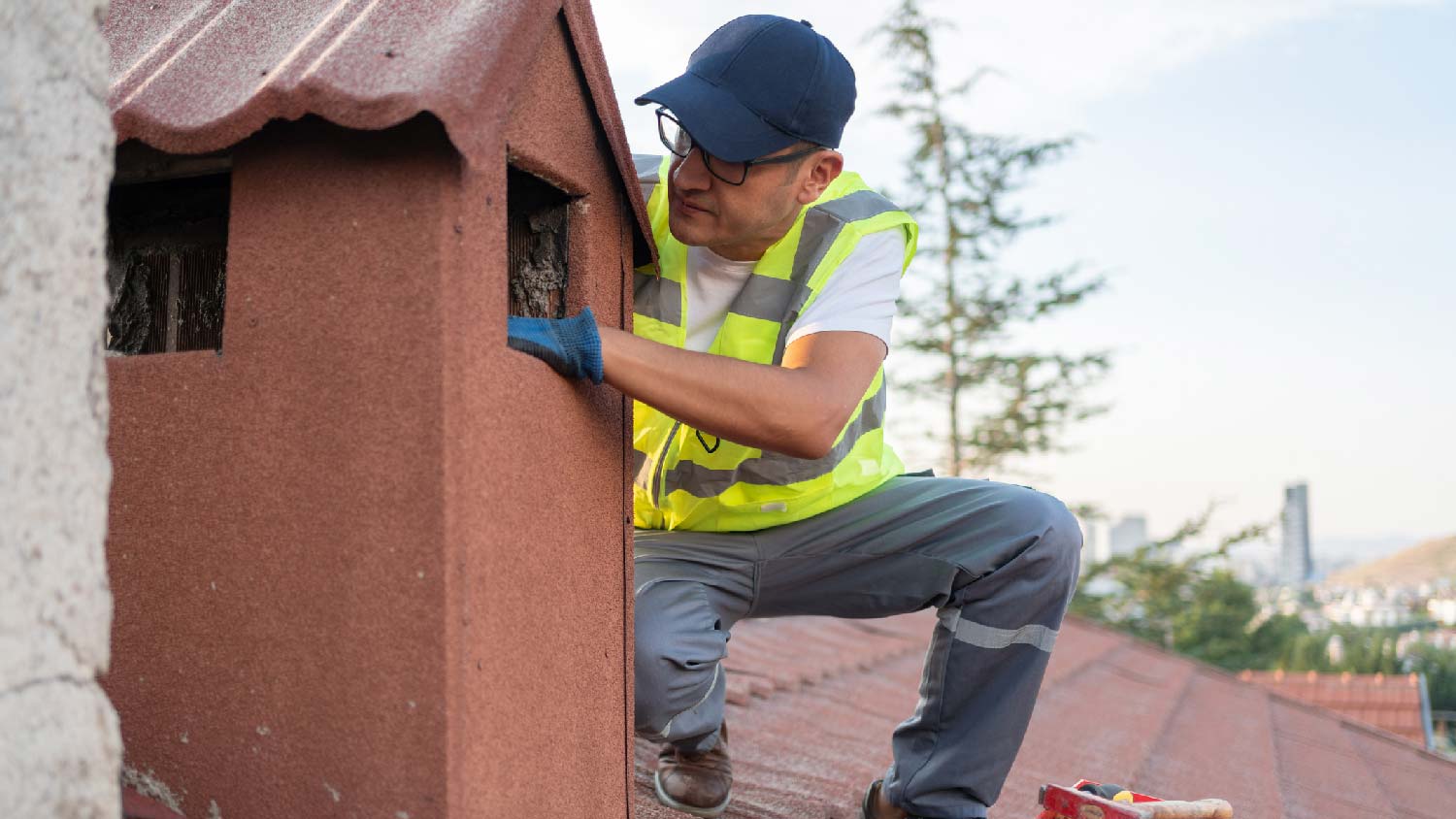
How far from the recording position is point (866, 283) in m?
2.14

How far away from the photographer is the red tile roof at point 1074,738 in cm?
281

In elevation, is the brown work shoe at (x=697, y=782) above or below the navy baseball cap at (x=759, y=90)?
below

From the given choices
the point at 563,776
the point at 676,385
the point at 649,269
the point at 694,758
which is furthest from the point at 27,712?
the point at 694,758

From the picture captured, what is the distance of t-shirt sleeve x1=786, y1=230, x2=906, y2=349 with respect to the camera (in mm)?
2064

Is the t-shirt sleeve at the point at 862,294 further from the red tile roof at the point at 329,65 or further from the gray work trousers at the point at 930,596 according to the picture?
the red tile roof at the point at 329,65

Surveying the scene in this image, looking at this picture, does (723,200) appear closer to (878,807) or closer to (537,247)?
(537,247)

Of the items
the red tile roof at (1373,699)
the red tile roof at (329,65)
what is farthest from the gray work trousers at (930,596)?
the red tile roof at (1373,699)

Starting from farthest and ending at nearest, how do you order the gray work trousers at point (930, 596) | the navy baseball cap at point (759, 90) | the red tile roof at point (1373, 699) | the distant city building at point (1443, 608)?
1. the distant city building at point (1443, 608)
2. the red tile roof at point (1373, 699)
3. the gray work trousers at point (930, 596)
4. the navy baseball cap at point (759, 90)

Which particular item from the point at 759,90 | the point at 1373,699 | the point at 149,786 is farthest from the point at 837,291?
the point at 1373,699

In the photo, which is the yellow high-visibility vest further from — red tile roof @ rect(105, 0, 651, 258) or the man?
red tile roof @ rect(105, 0, 651, 258)

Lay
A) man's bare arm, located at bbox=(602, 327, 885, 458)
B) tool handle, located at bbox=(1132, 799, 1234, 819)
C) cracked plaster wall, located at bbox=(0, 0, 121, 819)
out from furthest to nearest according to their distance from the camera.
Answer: tool handle, located at bbox=(1132, 799, 1234, 819), man's bare arm, located at bbox=(602, 327, 885, 458), cracked plaster wall, located at bbox=(0, 0, 121, 819)

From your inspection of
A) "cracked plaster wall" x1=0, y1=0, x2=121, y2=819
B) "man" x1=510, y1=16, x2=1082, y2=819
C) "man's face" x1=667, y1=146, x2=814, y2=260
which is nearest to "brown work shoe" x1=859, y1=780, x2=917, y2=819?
"man" x1=510, y1=16, x2=1082, y2=819

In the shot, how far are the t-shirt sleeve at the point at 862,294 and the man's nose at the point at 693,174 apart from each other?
0.28 m

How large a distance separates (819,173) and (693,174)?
27 cm
